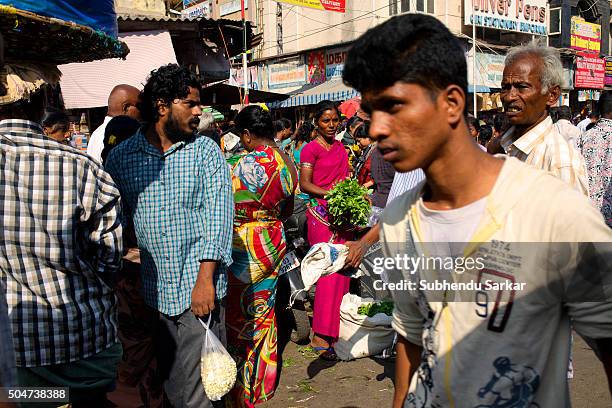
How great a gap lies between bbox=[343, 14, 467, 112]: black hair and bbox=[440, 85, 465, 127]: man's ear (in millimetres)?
15

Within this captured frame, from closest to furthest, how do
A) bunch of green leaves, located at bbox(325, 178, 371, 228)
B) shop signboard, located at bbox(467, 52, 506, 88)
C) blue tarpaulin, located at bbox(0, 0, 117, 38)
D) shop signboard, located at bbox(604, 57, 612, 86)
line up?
blue tarpaulin, located at bbox(0, 0, 117, 38) → bunch of green leaves, located at bbox(325, 178, 371, 228) → shop signboard, located at bbox(467, 52, 506, 88) → shop signboard, located at bbox(604, 57, 612, 86)

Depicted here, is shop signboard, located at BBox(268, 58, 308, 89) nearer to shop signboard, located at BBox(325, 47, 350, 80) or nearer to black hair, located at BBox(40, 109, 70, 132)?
shop signboard, located at BBox(325, 47, 350, 80)

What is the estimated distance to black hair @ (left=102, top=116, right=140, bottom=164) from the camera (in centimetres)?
390

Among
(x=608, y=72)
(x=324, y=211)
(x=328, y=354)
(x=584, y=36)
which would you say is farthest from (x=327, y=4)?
(x=608, y=72)

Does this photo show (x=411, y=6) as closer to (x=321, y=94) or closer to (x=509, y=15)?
(x=509, y=15)

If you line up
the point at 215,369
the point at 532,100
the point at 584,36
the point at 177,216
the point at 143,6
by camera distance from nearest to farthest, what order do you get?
the point at 532,100 → the point at 215,369 → the point at 177,216 → the point at 143,6 → the point at 584,36

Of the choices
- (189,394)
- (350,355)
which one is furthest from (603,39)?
(189,394)

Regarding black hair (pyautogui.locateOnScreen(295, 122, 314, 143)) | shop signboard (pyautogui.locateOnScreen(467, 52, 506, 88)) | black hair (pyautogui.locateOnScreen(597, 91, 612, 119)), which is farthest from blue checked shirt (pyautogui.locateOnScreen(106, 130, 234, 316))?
shop signboard (pyautogui.locateOnScreen(467, 52, 506, 88))

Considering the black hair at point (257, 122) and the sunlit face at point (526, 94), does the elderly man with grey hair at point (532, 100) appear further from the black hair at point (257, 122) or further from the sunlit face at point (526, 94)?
the black hair at point (257, 122)

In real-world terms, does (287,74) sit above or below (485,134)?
above

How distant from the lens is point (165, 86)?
3180mm

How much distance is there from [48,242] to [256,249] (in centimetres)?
196

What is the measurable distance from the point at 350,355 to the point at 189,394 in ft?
6.75

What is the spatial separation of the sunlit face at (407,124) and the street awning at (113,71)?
6461 millimetres
